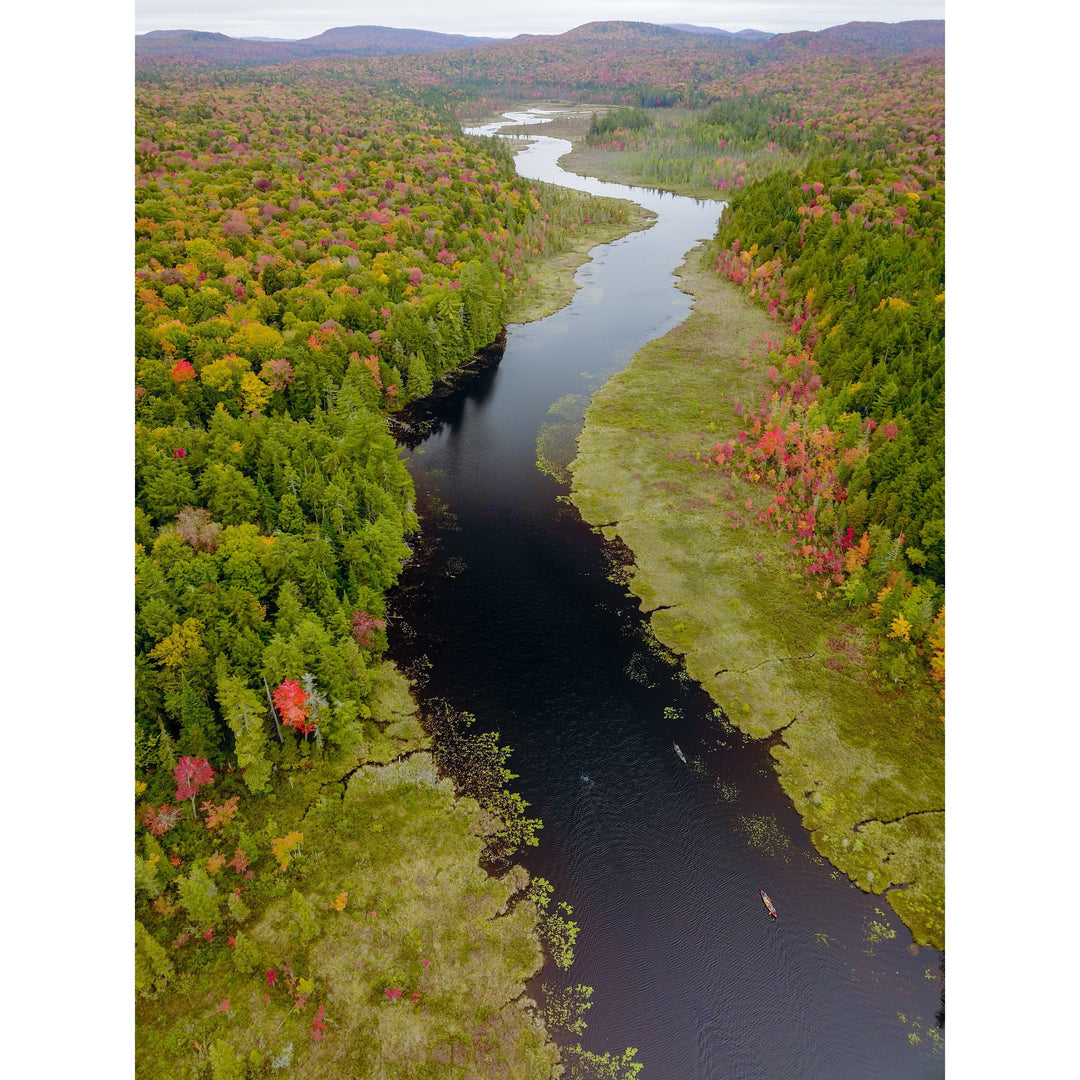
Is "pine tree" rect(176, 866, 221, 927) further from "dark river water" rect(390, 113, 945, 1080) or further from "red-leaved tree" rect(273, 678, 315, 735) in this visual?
"dark river water" rect(390, 113, 945, 1080)

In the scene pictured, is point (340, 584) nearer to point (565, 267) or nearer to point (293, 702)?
point (293, 702)

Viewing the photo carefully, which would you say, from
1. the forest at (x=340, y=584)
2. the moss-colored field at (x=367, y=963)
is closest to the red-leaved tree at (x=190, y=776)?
the forest at (x=340, y=584)

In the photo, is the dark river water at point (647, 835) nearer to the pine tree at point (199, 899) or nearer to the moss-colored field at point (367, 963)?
the moss-colored field at point (367, 963)

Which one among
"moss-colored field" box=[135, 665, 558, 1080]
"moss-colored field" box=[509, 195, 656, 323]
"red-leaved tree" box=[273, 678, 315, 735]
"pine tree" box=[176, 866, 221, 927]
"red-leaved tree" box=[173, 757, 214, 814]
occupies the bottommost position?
"moss-colored field" box=[135, 665, 558, 1080]

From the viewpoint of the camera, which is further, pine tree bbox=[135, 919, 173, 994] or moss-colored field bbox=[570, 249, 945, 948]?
moss-colored field bbox=[570, 249, 945, 948]

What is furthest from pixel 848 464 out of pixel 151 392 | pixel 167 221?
pixel 167 221

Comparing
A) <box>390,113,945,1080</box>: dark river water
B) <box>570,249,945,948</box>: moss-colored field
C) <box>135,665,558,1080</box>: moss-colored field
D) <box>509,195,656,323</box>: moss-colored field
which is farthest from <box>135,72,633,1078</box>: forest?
<box>509,195,656,323</box>: moss-colored field

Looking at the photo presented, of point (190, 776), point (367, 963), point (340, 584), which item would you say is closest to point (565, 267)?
point (340, 584)
